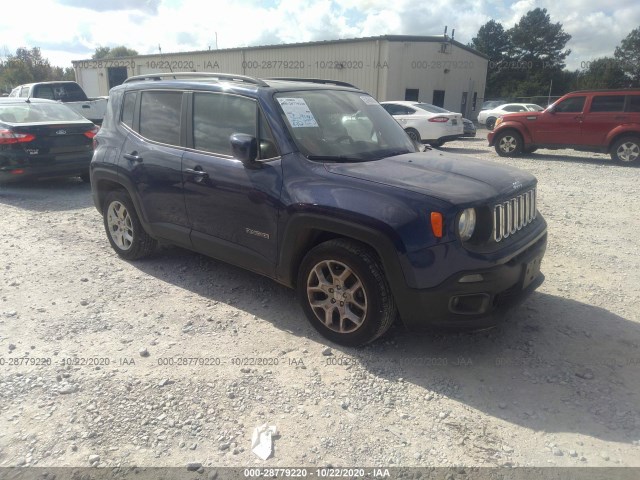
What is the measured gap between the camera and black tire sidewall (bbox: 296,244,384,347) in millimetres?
3215

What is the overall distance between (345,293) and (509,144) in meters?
11.9

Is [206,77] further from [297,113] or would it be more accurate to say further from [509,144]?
[509,144]

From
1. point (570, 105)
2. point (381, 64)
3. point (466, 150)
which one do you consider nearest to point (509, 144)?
point (570, 105)

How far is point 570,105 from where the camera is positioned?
1265cm

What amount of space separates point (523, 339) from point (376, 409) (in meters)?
1.44

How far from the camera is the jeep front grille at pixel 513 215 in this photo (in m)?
3.22

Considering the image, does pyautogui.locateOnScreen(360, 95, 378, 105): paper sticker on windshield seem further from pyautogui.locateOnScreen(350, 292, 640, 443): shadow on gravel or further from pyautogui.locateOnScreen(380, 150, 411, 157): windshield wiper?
pyautogui.locateOnScreen(350, 292, 640, 443): shadow on gravel

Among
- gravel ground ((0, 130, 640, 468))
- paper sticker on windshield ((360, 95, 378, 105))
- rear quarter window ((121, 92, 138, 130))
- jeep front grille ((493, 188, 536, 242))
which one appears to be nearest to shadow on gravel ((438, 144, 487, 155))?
gravel ground ((0, 130, 640, 468))

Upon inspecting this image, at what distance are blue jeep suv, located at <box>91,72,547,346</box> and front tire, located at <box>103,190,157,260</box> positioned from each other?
168 millimetres

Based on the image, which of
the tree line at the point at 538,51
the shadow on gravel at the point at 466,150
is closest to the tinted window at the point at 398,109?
the shadow on gravel at the point at 466,150

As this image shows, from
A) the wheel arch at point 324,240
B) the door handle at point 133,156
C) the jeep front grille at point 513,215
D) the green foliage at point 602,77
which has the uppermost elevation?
the green foliage at point 602,77

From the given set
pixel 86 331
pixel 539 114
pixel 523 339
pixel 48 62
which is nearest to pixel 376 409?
pixel 523 339

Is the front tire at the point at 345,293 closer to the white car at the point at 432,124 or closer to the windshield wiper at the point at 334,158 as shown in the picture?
the windshield wiper at the point at 334,158

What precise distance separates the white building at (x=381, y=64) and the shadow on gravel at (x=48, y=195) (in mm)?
19442
